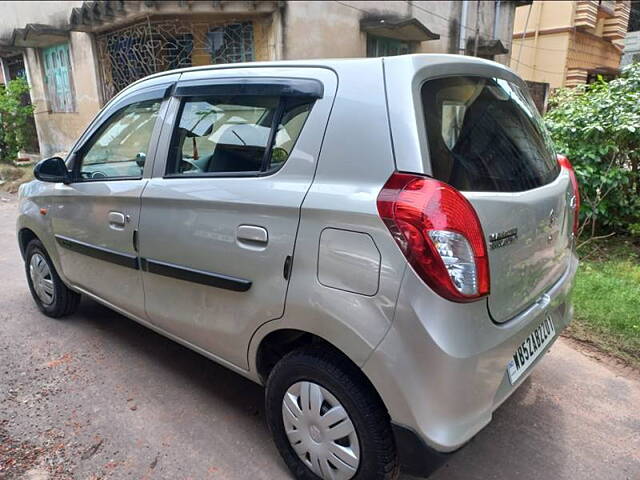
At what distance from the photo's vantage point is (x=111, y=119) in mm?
2994

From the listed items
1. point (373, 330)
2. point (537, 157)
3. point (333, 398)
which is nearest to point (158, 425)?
point (333, 398)

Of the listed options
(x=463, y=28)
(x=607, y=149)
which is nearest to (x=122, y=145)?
(x=607, y=149)

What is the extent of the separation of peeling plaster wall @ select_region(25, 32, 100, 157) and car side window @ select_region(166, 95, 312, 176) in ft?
28.7

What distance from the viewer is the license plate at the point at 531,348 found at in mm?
1867

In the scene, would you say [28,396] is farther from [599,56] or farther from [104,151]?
[599,56]

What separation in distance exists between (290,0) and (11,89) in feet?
26.1

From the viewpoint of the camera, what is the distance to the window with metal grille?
8266 mm

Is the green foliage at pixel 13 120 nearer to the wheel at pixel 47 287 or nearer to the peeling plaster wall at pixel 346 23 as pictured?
the peeling plaster wall at pixel 346 23

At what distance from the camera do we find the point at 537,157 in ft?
7.06

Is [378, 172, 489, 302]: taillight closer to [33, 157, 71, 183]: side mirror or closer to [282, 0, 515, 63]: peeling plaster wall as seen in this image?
[33, 157, 71, 183]: side mirror

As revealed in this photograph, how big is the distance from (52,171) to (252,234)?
1.83 meters

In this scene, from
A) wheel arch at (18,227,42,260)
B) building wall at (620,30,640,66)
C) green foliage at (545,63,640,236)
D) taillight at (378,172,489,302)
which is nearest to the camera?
taillight at (378,172,489,302)

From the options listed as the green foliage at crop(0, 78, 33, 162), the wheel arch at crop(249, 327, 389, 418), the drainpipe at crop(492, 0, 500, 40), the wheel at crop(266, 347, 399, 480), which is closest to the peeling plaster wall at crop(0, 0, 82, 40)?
the green foliage at crop(0, 78, 33, 162)

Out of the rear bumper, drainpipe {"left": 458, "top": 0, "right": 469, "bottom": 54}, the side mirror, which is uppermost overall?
drainpipe {"left": 458, "top": 0, "right": 469, "bottom": 54}
